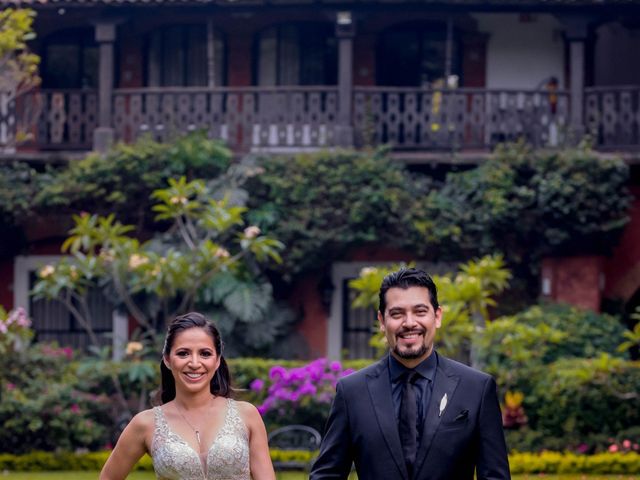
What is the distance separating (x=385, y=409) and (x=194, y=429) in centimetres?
85

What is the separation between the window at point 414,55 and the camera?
2091 cm

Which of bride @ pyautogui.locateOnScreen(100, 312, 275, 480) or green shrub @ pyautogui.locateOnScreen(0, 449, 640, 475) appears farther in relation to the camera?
green shrub @ pyautogui.locateOnScreen(0, 449, 640, 475)

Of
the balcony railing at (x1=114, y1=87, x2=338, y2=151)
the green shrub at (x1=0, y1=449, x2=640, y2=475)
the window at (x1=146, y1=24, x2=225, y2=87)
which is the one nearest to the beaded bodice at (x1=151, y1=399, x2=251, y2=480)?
the green shrub at (x1=0, y1=449, x2=640, y2=475)

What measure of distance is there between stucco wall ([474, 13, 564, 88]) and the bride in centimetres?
1485

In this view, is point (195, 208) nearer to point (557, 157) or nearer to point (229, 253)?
point (229, 253)

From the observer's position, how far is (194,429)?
598cm

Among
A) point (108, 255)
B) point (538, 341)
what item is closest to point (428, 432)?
point (538, 341)

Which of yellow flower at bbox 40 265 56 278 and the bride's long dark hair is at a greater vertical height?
the bride's long dark hair

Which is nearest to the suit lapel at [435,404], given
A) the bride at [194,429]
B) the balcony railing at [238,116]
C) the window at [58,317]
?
the bride at [194,429]

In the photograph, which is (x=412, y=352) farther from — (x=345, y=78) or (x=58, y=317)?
(x=58, y=317)

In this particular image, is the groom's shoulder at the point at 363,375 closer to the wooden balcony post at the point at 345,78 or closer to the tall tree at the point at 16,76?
the tall tree at the point at 16,76

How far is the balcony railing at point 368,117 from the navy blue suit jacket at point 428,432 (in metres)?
13.8

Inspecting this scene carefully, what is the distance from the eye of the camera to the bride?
5902 mm

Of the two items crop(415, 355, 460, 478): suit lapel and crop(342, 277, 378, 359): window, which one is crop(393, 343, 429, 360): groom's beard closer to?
crop(415, 355, 460, 478): suit lapel
